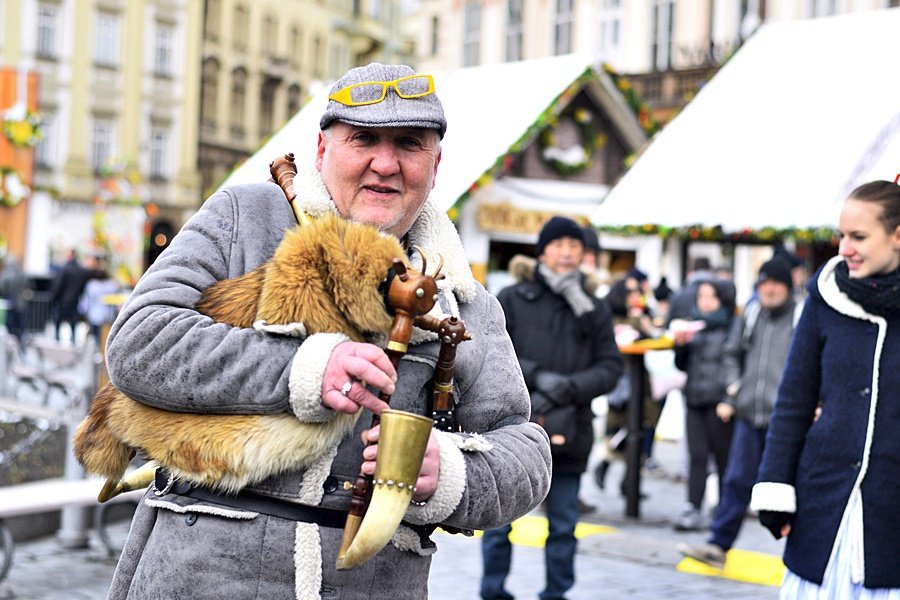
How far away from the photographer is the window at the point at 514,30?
29.8 meters

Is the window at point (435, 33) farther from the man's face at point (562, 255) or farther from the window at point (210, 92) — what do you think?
the man's face at point (562, 255)

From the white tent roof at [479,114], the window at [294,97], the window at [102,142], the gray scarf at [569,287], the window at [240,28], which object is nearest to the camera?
the gray scarf at [569,287]

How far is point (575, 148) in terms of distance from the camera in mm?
11086

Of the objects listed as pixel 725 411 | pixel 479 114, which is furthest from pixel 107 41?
pixel 725 411

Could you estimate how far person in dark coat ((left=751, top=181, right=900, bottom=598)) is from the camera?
386cm

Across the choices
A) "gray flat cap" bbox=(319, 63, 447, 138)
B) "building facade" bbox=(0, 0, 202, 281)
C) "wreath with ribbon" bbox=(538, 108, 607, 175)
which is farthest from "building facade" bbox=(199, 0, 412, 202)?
"gray flat cap" bbox=(319, 63, 447, 138)

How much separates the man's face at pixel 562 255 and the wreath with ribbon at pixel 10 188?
9.07 meters

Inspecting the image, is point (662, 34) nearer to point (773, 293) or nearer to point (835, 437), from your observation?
point (773, 293)

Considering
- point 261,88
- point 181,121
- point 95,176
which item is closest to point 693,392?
point 95,176

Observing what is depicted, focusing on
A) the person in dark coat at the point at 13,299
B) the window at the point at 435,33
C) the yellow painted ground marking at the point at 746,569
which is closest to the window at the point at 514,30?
the window at the point at 435,33

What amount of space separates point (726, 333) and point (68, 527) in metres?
4.61

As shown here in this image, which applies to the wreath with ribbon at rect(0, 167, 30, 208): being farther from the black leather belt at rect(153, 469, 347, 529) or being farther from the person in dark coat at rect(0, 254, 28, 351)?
the black leather belt at rect(153, 469, 347, 529)

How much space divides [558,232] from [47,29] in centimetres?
4333

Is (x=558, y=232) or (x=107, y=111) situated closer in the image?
(x=558, y=232)
